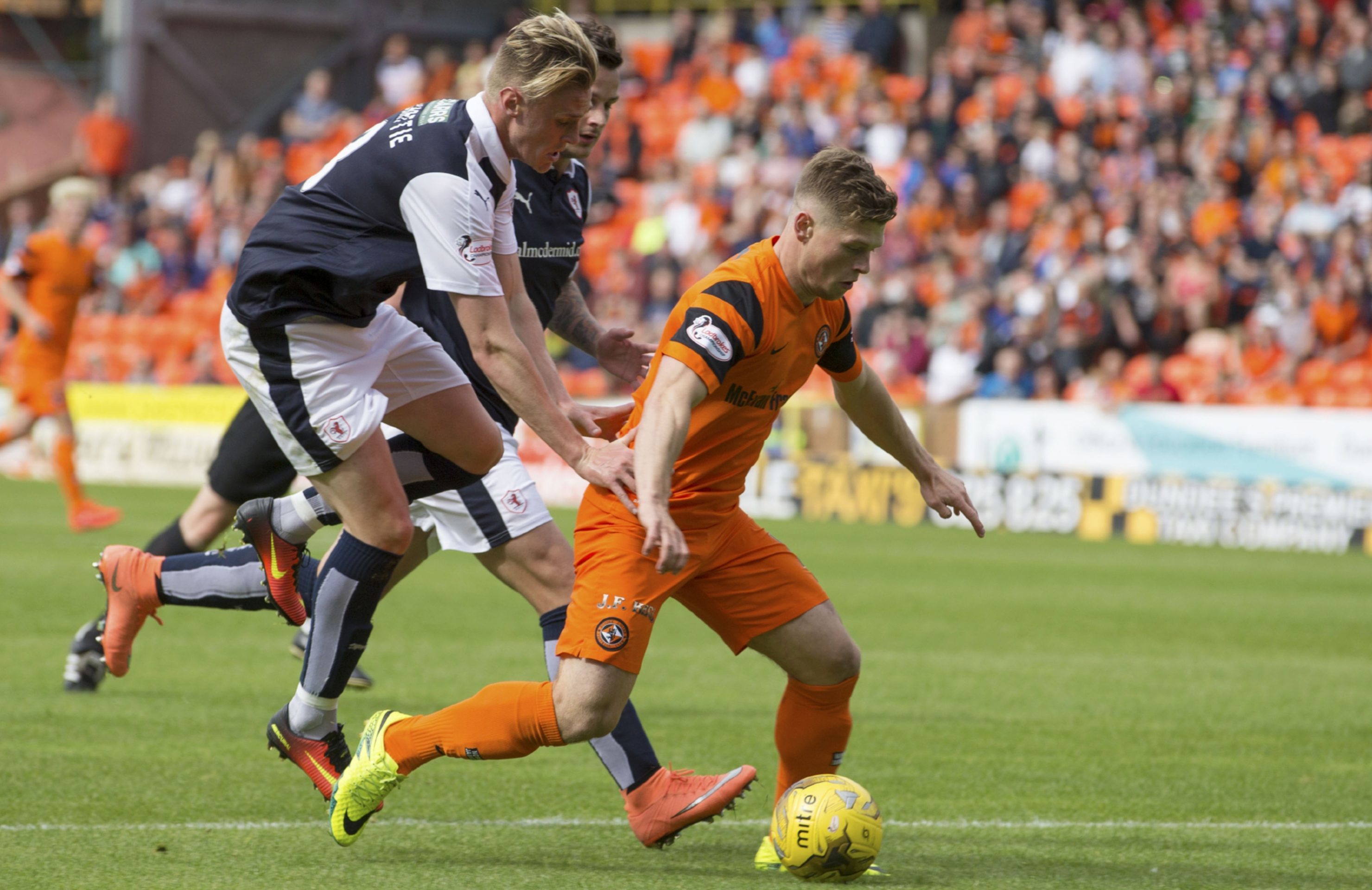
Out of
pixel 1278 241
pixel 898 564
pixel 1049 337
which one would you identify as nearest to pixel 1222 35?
pixel 1278 241

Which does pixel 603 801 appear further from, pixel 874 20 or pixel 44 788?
pixel 874 20

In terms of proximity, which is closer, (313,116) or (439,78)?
(439,78)

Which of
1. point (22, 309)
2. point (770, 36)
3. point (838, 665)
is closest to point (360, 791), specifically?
point (838, 665)

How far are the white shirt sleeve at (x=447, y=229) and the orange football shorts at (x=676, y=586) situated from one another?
720 millimetres

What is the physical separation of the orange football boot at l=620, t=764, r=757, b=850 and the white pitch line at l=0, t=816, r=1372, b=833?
372 mm

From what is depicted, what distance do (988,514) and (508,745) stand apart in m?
14.1

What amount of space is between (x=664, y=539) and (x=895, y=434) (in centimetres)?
127

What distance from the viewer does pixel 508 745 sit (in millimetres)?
4789

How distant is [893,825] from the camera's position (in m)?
5.53

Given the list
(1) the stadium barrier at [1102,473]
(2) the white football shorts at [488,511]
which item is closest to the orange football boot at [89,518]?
(1) the stadium barrier at [1102,473]

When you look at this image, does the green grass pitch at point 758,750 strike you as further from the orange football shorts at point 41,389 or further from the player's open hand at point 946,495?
the orange football shorts at point 41,389

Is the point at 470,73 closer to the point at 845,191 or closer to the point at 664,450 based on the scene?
the point at 845,191

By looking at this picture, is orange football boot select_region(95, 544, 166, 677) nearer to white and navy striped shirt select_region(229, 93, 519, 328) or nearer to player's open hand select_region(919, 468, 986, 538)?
white and navy striped shirt select_region(229, 93, 519, 328)

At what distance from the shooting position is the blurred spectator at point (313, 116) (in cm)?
3022
